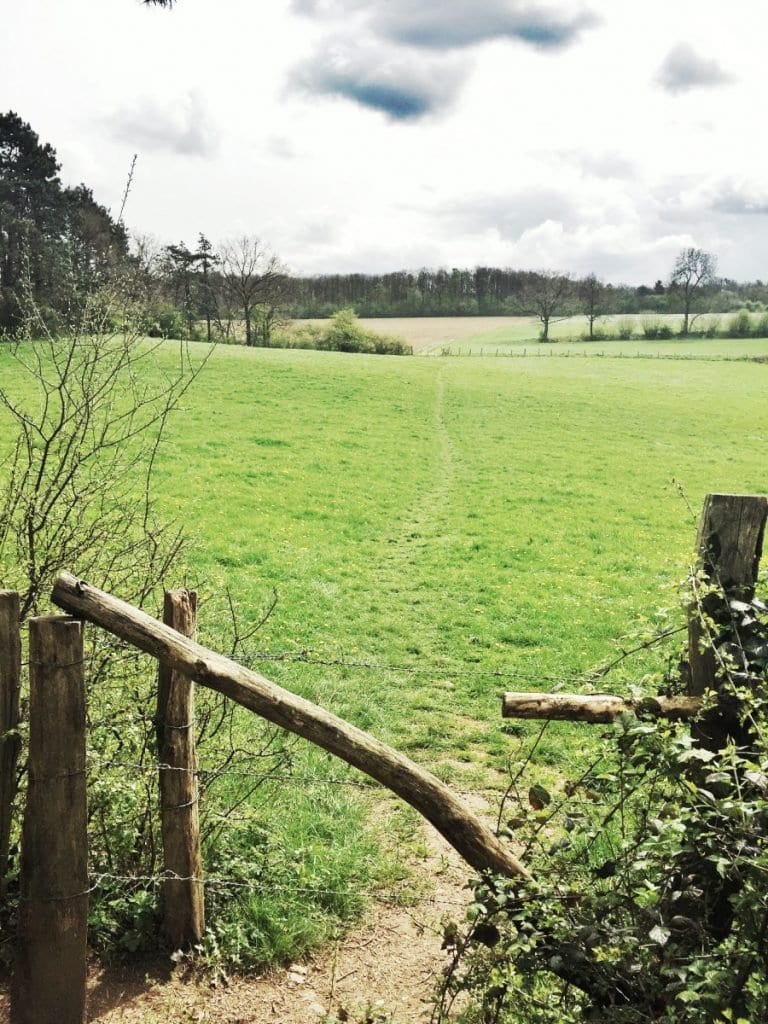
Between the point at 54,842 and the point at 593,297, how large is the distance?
3914 inches

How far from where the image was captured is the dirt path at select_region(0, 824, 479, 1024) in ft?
13.0

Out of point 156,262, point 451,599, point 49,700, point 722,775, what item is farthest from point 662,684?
point 451,599

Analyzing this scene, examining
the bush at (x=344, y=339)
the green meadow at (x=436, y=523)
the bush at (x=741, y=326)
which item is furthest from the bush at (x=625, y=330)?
the green meadow at (x=436, y=523)

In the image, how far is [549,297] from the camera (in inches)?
3738

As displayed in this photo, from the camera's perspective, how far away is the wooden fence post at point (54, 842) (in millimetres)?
3402

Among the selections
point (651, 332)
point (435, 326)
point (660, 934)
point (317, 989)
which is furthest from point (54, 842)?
point (435, 326)

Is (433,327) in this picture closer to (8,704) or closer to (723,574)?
(723,574)

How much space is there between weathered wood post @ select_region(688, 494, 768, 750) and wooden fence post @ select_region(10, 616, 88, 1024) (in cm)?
280

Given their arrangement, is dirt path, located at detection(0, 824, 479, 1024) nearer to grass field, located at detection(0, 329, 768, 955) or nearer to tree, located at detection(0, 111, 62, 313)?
grass field, located at detection(0, 329, 768, 955)

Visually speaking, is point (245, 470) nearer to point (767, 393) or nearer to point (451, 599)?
point (451, 599)

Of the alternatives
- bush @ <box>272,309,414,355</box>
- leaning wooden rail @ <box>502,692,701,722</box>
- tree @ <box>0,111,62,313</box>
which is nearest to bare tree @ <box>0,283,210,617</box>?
leaning wooden rail @ <box>502,692,701,722</box>

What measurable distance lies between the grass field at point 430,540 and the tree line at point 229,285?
2133 mm

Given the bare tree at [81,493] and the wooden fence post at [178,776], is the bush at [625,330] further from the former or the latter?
the wooden fence post at [178,776]

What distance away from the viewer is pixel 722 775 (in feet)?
9.37
